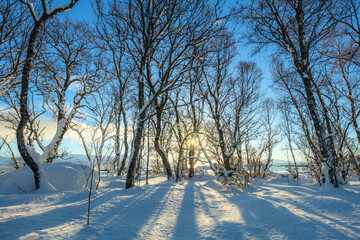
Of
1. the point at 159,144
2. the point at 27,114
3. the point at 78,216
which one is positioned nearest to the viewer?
the point at 78,216

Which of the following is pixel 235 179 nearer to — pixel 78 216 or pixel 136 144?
pixel 136 144

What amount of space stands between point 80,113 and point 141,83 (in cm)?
706

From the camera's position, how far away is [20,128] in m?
4.79

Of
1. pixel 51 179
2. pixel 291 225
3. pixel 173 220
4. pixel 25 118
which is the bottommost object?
pixel 173 220

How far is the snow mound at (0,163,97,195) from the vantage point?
4.81 metres

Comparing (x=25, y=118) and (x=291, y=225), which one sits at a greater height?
(x=25, y=118)

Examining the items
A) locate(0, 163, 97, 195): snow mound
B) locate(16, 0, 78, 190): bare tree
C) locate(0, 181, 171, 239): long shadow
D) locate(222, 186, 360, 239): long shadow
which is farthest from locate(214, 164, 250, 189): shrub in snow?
locate(16, 0, 78, 190): bare tree

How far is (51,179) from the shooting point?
17.8ft

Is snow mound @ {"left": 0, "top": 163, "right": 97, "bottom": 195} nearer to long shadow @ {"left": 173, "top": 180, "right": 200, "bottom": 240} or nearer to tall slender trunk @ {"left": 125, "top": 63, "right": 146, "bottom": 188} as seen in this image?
tall slender trunk @ {"left": 125, "top": 63, "right": 146, "bottom": 188}

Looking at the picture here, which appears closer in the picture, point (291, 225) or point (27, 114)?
point (291, 225)

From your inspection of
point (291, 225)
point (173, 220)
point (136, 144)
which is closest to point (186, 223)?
point (173, 220)

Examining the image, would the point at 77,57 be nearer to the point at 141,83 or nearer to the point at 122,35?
the point at 122,35

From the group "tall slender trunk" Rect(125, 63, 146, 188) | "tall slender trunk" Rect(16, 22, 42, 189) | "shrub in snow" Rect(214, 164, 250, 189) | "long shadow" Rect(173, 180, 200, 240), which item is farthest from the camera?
"shrub in snow" Rect(214, 164, 250, 189)

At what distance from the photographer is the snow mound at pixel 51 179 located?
481 cm
